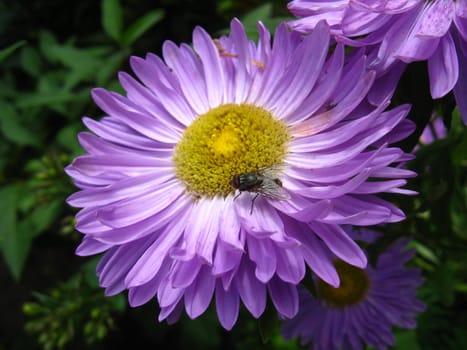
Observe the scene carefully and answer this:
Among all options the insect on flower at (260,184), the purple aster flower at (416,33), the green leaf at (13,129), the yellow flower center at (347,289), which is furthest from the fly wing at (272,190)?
the green leaf at (13,129)

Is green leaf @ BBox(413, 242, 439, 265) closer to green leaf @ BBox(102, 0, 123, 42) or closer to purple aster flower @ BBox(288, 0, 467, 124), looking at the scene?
purple aster flower @ BBox(288, 0, 467, 124)

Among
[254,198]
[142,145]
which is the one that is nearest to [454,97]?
[254,198]

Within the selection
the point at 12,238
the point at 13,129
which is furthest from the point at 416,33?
the point at 13,129

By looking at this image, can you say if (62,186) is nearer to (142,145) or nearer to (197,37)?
(142,145)

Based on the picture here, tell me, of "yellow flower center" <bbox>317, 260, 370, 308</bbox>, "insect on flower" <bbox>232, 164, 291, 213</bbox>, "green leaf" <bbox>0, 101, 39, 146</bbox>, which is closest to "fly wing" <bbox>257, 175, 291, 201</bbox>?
"insect on flower" <bbox>232, 164, 291, 213</bbox>

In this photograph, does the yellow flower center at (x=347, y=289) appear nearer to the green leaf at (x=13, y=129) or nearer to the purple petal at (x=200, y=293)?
the purple petal at (x=200, y=293)

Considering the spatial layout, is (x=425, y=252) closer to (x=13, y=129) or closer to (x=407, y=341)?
(x=407, y=341)
